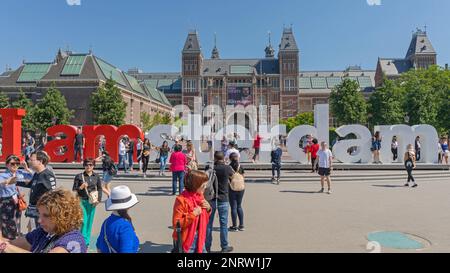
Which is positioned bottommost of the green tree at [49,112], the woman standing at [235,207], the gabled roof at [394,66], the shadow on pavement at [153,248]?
the shadow on pavement at [153,248]

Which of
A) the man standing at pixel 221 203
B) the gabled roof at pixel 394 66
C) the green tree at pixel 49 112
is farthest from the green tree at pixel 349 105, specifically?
the man standing at pixel 221 203

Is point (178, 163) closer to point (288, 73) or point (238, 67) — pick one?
point (288, 73)

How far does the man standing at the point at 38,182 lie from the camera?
4.71 metres

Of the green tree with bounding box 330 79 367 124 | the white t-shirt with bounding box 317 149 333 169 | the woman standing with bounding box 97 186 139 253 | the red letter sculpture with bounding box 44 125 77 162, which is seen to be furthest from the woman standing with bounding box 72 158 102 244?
the green tree with bounding box 330 79 367 124

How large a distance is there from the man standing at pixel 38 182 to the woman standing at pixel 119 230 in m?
2.33

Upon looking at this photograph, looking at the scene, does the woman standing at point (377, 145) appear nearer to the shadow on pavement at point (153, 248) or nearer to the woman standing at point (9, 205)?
the shadow on pavement at point (153, 248)

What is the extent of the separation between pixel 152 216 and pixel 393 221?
536cm

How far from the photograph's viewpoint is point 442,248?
17.2 feet

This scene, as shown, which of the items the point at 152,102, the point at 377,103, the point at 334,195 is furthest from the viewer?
the point at 152,102

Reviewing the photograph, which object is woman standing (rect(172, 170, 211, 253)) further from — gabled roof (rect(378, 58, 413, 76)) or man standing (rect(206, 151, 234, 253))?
gabled roof (rect(378, 58, 413, 76))

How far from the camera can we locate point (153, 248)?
5379 mm

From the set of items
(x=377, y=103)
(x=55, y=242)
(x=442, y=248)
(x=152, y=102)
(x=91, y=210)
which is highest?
(x=152, y=102)
